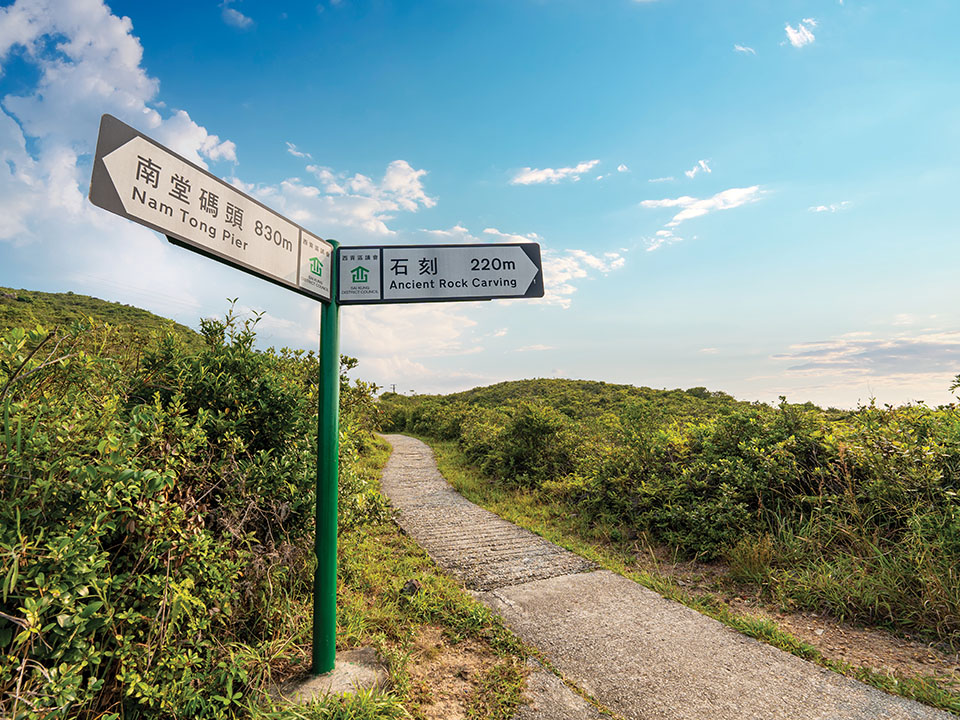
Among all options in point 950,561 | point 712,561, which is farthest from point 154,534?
point 950,561

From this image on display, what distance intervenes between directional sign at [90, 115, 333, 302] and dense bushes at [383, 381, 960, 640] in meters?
4.62

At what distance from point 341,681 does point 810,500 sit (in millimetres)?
4672

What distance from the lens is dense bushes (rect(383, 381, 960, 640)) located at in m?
3.79

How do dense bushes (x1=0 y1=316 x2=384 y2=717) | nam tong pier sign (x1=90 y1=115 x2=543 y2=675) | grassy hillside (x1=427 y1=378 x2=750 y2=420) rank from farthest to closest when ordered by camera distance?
grassy hillside (x1=427 y1=378 x2=750 y2=420), nam tong pier sign (x1=90 y1=115 x2=543 y2=675), dense bushes (x1=0 y1=316 x2=384 y2=717)

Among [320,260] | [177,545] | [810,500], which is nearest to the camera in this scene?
[177,545]

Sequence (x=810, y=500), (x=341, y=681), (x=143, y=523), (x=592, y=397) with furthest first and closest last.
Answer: (x=592, y=397), (x=810, y=500), (x=341, y=681), (x=143, y=523)

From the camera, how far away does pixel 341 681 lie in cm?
258

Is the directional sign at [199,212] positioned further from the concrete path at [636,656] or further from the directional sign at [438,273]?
the concrete path at [636,656]

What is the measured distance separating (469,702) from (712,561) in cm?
340

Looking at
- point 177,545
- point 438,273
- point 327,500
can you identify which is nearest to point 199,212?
point 438,273

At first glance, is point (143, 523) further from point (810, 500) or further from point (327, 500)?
point (810, 500)

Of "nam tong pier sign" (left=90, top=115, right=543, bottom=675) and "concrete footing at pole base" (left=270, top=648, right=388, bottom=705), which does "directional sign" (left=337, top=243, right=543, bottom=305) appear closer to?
"nam tong pier sign" (left=90, top=115, right=543, bottom=675)

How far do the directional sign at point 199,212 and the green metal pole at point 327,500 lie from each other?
0.24 m

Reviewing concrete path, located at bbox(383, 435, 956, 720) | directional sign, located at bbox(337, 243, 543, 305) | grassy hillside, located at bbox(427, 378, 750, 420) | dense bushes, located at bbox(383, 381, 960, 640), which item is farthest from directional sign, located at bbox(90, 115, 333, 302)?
grassy hillside, located at bbox(427, 378, 750, 420)
